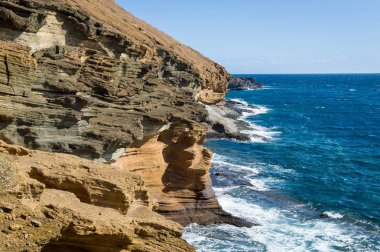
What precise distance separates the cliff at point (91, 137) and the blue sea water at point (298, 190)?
275cm

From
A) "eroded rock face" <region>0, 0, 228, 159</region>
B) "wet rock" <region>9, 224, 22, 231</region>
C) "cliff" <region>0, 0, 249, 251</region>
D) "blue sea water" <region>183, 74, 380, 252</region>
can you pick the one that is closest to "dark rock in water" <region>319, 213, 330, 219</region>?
"blue sea water" <region>183, 74, 380, 252</region>

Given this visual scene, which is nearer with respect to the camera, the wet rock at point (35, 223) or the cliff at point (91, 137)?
the wet rock at point (35, 223)

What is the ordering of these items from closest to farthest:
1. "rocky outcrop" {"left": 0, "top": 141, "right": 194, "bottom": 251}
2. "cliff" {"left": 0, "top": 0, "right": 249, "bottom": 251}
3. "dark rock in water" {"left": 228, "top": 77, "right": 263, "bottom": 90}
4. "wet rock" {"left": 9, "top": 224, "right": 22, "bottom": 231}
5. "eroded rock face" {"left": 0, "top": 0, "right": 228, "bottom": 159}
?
"wet rock" {"left": 9, "top": 224, "right": 22, "bottom": 231}
"rocky outcrop" {"left": 0, "top": 141, "right": 194, "bottom": 251}
"cliff" {"left": 0, "top": 0, "right": 249, "bottom": 251}
"eroded rock face" {"left": 0, "top": 0, "right": 228, "bottom": 159}
"dark rock in water" {"left": 228, "top": 77, "right": 263, "bottom": 90}

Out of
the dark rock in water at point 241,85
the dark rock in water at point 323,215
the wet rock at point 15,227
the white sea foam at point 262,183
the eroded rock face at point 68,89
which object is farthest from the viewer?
the dark rock in water at point 241,85

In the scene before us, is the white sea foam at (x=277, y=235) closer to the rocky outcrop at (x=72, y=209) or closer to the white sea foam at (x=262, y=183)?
the white sea foam at (x=262, y=183)

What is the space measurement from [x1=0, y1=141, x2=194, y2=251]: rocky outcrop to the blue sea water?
11295 mm

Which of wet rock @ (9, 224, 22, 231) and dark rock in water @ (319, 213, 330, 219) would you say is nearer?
wet rock @ (9, 224, 22, 231)

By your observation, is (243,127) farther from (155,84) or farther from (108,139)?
(108,139)

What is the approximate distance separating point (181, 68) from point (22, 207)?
45.3 meters

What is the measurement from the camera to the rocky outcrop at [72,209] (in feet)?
34.3

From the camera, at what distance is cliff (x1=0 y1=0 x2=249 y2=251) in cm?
1207

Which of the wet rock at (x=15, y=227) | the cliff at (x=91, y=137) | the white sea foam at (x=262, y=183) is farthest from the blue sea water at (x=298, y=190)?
the wet rock at (x=15, y=227)

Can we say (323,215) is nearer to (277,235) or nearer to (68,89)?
(277,235)

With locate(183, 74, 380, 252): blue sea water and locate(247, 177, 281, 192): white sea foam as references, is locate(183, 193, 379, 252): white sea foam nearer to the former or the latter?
locate(183, 74, 380, 252): blue sea water
